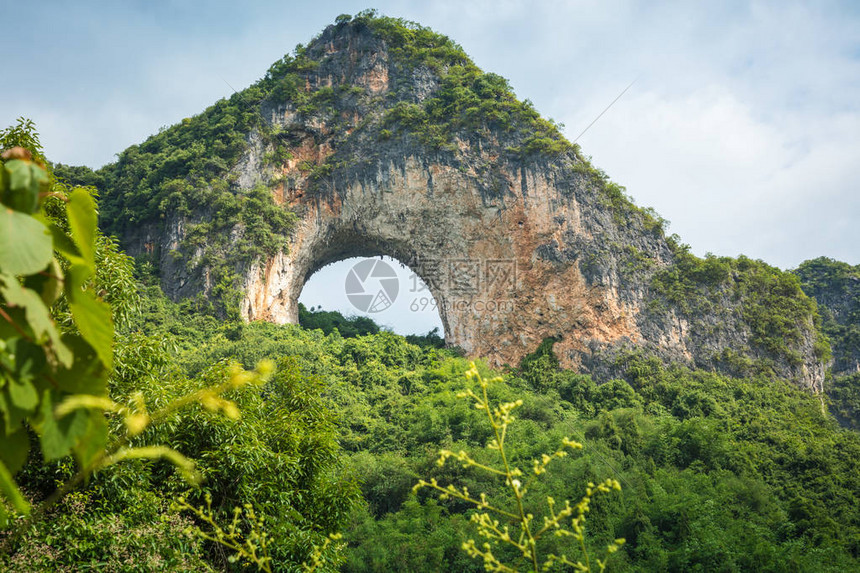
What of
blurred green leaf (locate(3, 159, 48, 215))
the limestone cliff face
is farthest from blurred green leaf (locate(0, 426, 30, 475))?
the limestone cliff face

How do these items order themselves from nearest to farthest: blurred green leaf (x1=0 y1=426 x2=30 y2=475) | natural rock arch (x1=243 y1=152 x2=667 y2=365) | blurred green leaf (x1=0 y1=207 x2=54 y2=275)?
blurred green leaf (x1=0 y1=207 x2=54 y2=275) < blurred green leaf (x1=0 y1=426 x2=30 y2=475) < natural rock arch (x1=243 y1=152 x2=667 y2=365)

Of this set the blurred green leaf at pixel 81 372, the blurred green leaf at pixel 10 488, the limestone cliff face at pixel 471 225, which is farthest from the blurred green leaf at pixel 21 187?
the limestone cliff face at pixel 471 225

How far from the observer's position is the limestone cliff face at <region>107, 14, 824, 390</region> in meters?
21.7

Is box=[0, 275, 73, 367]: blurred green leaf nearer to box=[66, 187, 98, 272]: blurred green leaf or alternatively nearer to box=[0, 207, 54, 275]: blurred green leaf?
box=[0, 207, 54, 275]: blurred green leaf

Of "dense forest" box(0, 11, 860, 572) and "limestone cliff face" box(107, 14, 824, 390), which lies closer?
"dense forest" box(0, 11, 860, 572)

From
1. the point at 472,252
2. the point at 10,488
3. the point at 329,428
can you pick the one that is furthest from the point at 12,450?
the point at 472,252

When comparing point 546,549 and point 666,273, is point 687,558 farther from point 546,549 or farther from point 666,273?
point 666,273

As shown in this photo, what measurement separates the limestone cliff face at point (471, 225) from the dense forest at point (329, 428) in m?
0.56

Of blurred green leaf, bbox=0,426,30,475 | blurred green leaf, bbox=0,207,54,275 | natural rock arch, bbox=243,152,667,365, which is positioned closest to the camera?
blurred green leaf, bbox=0,207,54,275

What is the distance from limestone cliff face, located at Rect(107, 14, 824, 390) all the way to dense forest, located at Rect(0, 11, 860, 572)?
1.83ft

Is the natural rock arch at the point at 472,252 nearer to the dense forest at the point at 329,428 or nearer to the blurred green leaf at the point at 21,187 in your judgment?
the dense forest at the point at 329,428

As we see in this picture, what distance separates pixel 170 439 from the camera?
5.71 metres

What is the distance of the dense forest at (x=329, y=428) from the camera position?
0.78 meters

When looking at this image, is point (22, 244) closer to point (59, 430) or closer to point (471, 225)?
point (59, 430)
